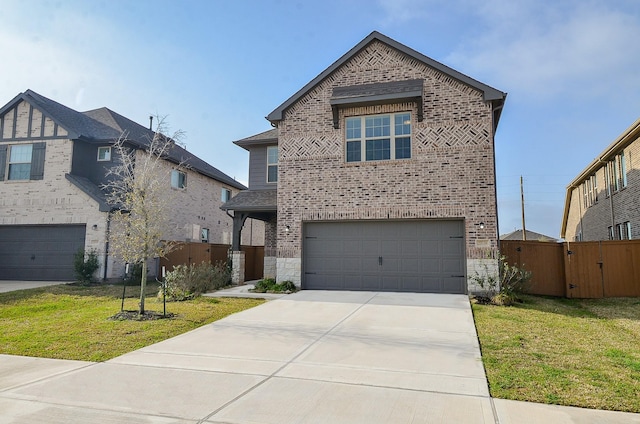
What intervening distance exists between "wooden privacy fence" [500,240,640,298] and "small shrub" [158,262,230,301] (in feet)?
35.2

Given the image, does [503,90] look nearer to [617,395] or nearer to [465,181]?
[465,181]

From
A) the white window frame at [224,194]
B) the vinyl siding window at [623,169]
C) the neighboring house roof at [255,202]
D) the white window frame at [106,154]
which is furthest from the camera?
the white window frame at [224,194]

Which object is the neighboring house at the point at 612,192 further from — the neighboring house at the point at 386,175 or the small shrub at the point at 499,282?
the small shrub at the point at 499,282

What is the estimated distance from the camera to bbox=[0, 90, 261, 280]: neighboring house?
17000 millimetres

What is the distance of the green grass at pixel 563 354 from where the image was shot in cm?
457

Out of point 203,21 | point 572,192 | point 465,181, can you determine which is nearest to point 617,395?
point 465,181

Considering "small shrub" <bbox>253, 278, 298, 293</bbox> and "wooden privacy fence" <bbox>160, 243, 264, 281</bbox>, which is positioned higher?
"wooden privacy fence" <bbox>160, 243, 264, 281</bbox>

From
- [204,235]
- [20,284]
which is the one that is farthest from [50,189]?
[204,235]

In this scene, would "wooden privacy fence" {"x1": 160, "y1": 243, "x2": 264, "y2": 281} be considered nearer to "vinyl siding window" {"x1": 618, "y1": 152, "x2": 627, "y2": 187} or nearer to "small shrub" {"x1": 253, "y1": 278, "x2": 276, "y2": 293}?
"small shrub" {"x1": 253, "y1": 278, "x2": 276, "y2": 293}

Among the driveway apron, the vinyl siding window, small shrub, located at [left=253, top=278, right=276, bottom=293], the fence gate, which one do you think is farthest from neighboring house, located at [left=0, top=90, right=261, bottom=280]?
the vinyl siding window

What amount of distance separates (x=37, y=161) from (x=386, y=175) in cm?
1600

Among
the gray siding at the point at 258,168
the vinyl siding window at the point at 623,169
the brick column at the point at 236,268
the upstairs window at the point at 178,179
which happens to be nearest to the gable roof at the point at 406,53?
the gray siding at the point at 258,168

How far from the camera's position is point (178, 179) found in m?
21.5

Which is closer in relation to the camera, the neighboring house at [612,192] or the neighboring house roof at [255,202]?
the neighboring house roof at [255,202]
